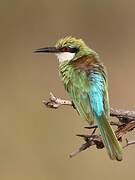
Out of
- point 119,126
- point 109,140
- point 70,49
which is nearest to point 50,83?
point 70,49

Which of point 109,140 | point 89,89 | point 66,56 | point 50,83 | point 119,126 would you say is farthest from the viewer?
point 50,83

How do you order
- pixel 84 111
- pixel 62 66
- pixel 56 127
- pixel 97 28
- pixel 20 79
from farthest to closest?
pixel 97 28 < pixel 20 79 < pixel 56 127 < pixel 62 66 < pixel 84 111

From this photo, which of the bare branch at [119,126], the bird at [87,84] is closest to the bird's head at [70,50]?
the bird at [87,84]

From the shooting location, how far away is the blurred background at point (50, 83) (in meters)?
5.93

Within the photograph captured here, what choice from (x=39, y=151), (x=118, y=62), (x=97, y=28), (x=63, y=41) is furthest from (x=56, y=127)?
(x=63, y=41)

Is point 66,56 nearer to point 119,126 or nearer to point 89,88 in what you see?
point 89,88

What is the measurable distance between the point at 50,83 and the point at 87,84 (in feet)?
12.3

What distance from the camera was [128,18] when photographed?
7.86m

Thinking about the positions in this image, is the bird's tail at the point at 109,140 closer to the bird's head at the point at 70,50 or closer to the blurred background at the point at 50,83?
the bird's head at the point at 70,50

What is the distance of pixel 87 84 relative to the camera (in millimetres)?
3381

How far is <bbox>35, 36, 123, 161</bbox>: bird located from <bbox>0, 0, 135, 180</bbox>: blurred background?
6.97ft

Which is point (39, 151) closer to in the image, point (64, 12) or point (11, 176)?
point (11, 176)

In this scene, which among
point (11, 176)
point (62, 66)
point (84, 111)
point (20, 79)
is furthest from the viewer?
point (20, 79)

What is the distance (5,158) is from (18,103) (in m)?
0.79
